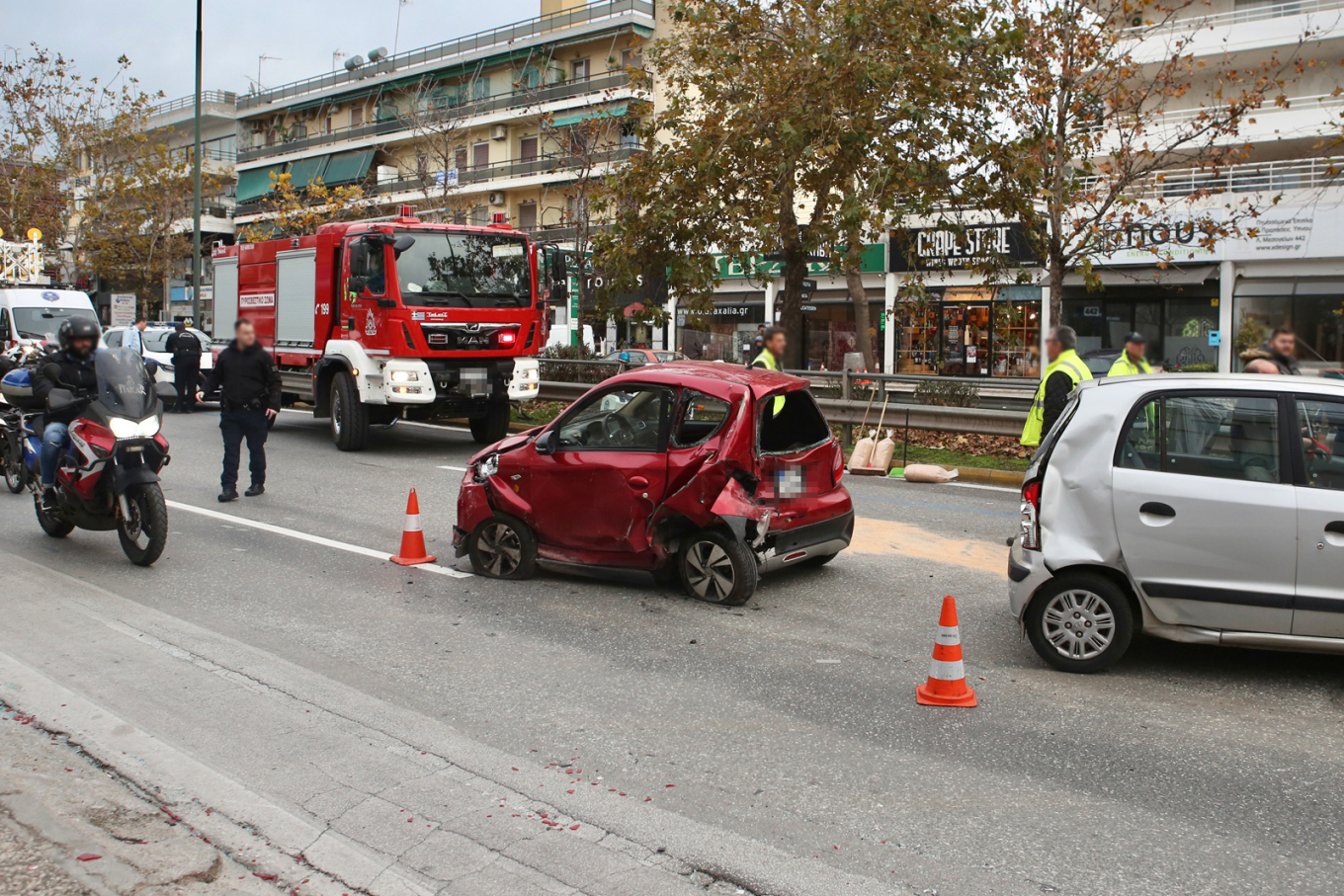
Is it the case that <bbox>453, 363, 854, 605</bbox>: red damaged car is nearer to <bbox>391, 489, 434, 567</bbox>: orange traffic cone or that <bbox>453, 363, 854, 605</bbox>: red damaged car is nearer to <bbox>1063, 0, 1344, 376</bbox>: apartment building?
<bbox>391, 489, 434, 567</bbox>: orange traffic cone

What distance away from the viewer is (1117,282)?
1139 inches

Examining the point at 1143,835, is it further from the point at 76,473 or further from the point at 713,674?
the point at 76,473

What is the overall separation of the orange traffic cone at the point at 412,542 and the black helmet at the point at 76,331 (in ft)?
8.98

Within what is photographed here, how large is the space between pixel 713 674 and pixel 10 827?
10.5 ft

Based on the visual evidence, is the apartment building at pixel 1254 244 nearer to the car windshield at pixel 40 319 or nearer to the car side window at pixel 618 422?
the car side window at pixel 618 422

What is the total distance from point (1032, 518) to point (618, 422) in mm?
2822

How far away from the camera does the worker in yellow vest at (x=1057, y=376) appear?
931 cm

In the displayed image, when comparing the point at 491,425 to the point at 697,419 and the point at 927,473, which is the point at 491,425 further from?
the point at 697,419

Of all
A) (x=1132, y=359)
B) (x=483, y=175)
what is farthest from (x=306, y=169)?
(x=1132, y=359)

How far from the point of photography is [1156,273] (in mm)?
27062

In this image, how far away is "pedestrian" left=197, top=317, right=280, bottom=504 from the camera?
11.4 meters

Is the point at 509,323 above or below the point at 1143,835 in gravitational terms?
above

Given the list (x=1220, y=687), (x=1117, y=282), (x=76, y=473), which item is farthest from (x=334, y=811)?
(x=1117, y=282)

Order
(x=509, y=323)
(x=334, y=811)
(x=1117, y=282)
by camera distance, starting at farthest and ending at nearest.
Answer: (x=1117, y=282), (x=509, y=323), (x=334, y=811)
